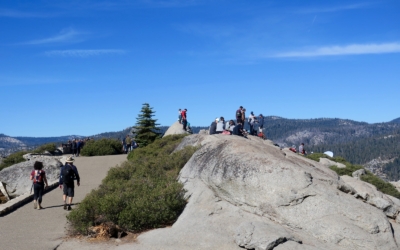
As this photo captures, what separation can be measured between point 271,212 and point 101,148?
2812 centimetres

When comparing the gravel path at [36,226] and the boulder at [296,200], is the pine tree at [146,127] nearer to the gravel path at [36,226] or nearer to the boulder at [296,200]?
the gravel path at [36,226]

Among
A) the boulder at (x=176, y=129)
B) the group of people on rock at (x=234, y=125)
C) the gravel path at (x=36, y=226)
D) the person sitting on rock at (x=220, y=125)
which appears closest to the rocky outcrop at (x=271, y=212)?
the gravel path at (x=36, y=226)

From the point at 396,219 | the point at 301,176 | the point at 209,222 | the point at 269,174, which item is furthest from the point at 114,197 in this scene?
the point at 396,219

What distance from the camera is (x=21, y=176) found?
908 inches

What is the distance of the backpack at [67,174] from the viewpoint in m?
14.9

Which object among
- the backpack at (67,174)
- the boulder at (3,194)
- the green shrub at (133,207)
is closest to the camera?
the green shrub at (133,207)

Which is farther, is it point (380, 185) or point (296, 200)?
point (380, 185)

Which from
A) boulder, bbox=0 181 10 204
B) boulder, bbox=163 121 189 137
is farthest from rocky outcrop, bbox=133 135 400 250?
boulder, bbox=163 121 189 137

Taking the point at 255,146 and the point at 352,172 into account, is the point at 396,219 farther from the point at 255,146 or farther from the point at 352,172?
the point at 352,172

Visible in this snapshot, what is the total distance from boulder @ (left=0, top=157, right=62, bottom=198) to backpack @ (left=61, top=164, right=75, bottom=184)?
25.3 feet

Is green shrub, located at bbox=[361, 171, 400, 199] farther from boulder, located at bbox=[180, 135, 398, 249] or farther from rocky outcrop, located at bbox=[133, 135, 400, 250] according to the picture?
boulder, located at bbox=[180, 135, 398, 249]

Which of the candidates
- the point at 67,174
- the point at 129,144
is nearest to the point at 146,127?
the point at 129,144

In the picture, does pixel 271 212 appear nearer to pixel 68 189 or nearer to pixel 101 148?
pixel 68 189

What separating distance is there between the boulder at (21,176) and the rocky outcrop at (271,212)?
12626 millimetres
